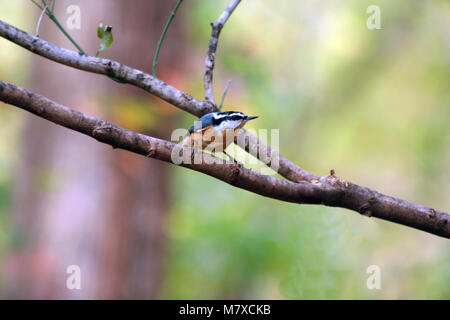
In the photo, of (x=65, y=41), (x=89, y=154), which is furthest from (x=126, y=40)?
(x=89, y=154)

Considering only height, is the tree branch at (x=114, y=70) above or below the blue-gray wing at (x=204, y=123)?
above

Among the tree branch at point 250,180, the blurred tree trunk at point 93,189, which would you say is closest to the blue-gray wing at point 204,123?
the tree branch at point 250,180

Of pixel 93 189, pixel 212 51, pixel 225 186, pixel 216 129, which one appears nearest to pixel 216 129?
pixel 216 129

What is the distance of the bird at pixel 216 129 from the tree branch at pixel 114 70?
116 mm

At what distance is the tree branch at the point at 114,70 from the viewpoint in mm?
1946

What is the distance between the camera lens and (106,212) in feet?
14.3

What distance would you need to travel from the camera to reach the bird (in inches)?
86.2

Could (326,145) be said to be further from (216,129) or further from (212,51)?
(216,129)

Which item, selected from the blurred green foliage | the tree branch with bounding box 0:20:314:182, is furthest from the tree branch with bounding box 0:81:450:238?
the blurred green foliage

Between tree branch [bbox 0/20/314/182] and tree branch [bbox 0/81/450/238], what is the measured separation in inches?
14.4

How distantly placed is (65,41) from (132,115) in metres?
1.10

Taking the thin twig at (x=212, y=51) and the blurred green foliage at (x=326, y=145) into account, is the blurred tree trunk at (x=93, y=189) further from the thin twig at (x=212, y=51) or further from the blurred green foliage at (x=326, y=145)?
the thin twig at (x=212, y=51)

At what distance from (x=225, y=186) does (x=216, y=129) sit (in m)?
5.43
